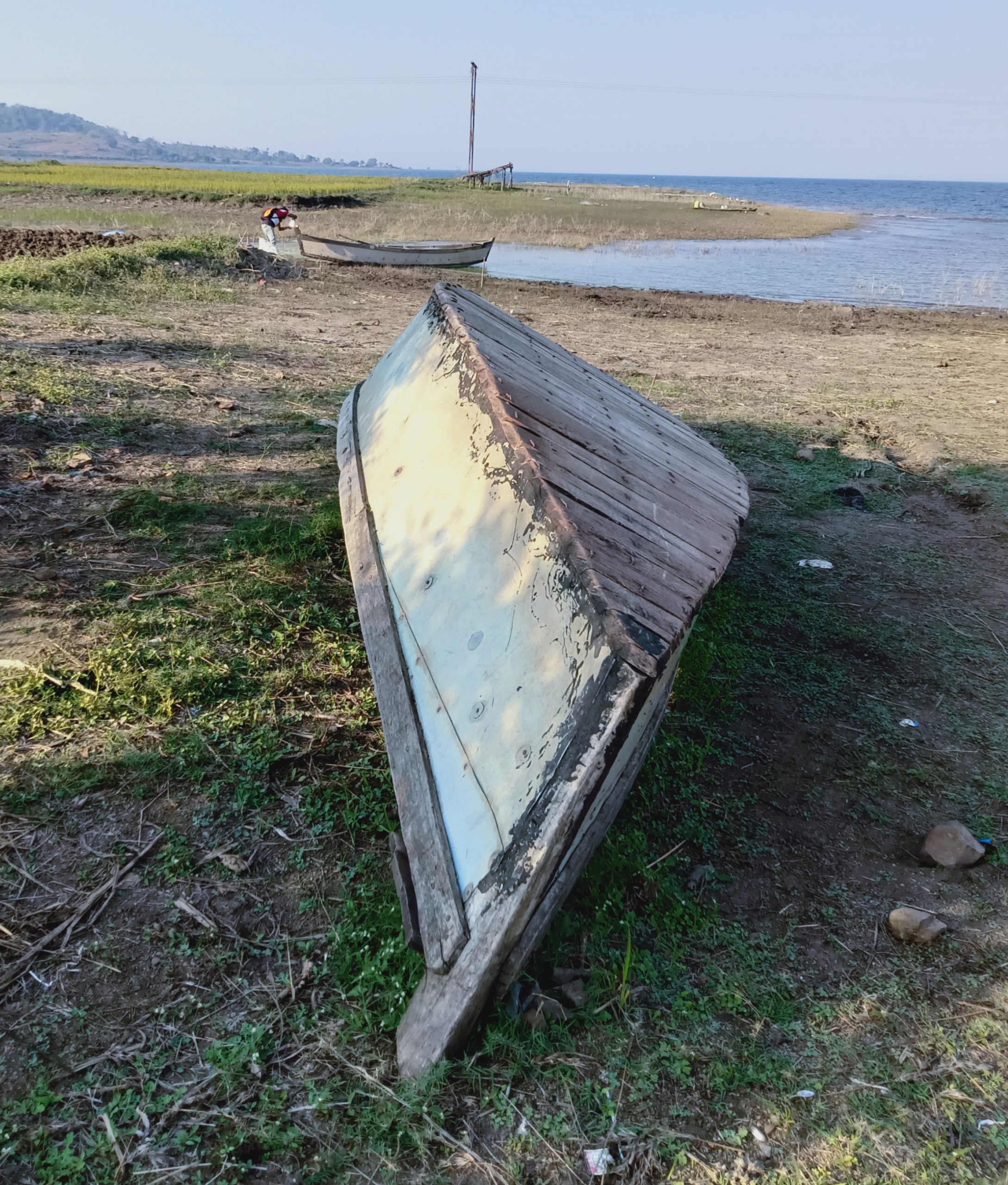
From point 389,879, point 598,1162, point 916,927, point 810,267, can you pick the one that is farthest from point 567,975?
point 810,267

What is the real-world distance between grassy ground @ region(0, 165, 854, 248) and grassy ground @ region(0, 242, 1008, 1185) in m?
18.6

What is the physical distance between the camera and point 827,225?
139 feet

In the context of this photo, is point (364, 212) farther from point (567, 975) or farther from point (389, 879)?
point (567, 975)

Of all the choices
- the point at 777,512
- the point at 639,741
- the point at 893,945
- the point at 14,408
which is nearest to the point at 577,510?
the point at 639,741

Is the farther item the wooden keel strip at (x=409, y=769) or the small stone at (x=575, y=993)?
the small stone at (x=575, y=993)

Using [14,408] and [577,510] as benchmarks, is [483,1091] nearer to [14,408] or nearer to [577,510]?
[577,510]

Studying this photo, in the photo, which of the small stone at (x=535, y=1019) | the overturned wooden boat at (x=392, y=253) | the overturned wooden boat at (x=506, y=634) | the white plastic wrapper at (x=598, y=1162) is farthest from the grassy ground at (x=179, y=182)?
the white plastic wrapper at (x=598, y=1162)

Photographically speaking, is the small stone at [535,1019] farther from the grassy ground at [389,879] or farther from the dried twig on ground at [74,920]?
the dried twig on ground at [74,920]

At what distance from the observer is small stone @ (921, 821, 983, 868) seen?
289cm

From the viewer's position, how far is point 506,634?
237 cm

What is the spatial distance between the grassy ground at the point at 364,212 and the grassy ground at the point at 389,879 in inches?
731

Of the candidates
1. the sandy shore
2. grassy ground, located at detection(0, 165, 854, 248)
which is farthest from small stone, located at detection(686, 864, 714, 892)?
grassy ground, located at detection(0, 165, 854, 248)

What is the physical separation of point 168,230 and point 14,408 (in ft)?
52.0

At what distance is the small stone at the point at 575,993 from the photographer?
7.30 feet
